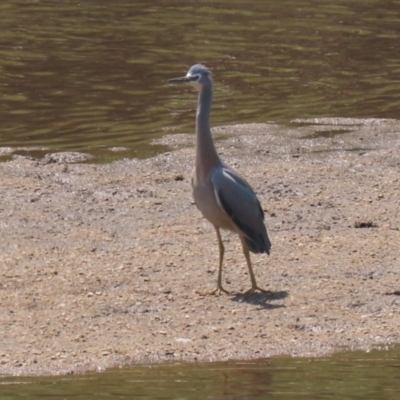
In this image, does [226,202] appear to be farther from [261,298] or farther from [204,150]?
[261,298]

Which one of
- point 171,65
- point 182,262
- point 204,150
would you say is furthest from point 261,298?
point 171,65

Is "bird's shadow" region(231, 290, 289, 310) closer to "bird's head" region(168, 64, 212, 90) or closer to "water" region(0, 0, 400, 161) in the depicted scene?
"bird's head" region(168, 64, 212, 90)

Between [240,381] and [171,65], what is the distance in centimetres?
1257

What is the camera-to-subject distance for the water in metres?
15.8

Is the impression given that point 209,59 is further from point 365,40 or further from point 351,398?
point 351,398

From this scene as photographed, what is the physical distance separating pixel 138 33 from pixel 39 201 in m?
10.6

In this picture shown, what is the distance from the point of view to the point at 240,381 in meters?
7.21

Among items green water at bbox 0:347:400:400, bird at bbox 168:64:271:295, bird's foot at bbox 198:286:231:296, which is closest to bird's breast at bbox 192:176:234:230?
bird at bbox 168:64:271:295

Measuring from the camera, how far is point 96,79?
60.4 feet

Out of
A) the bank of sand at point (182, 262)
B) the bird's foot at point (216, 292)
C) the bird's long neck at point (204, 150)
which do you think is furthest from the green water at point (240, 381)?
the bird's long neck at point (204, 150)

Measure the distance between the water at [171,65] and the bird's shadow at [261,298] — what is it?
5116 mm

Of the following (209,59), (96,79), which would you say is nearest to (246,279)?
(96,79)

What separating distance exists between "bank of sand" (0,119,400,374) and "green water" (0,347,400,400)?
281mm

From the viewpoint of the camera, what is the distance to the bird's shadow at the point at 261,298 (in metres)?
9.00
